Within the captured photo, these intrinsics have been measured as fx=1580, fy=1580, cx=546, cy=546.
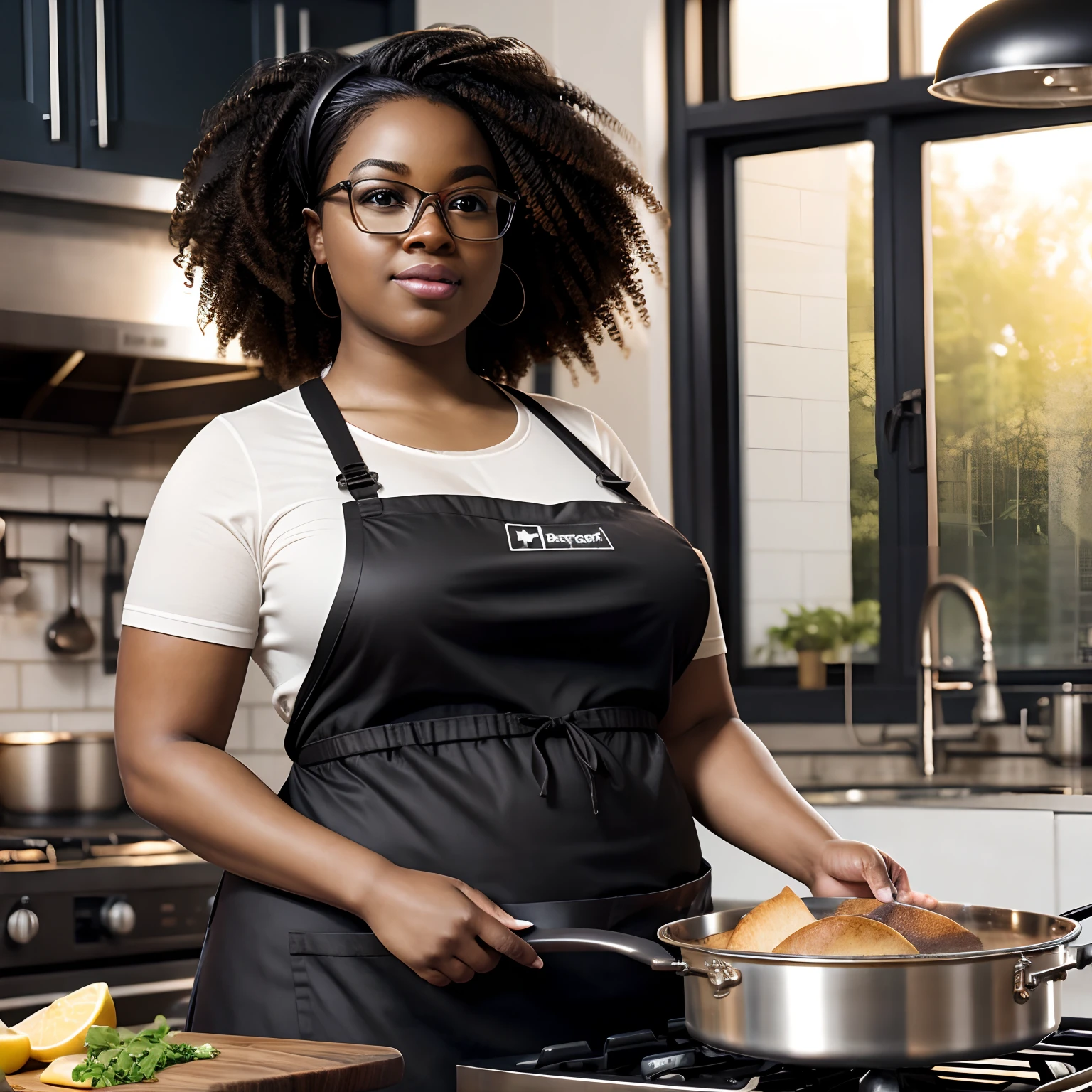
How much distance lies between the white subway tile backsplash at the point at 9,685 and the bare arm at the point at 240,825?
2081 mm

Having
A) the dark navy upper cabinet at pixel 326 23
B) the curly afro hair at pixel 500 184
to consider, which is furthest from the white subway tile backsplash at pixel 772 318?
the curly afro hair at pixel 500 184

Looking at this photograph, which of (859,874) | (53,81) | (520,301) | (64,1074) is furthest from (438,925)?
(53,81)

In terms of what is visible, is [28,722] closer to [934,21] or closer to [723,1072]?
[934,21]

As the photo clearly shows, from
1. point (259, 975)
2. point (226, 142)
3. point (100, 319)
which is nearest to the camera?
point (259, 975)

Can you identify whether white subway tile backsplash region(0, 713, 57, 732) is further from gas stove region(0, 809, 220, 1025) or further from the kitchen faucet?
the kitchen faucet

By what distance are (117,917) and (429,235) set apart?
1.65 m

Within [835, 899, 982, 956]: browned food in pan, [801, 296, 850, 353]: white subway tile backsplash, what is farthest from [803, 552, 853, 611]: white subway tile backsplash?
[835, 899, 982, 956]: browned food in pan

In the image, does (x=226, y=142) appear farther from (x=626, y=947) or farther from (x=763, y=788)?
(x=626, y=947)

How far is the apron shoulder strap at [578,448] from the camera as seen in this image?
4.56 ft

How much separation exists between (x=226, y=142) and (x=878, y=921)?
0.95m

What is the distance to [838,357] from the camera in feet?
10.5

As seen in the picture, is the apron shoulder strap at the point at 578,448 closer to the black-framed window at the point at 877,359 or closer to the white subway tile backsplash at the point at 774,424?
the black-framed window at the point at 877,359

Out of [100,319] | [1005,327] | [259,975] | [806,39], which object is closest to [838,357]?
[1005,327]

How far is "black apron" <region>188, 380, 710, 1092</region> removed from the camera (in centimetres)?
114
